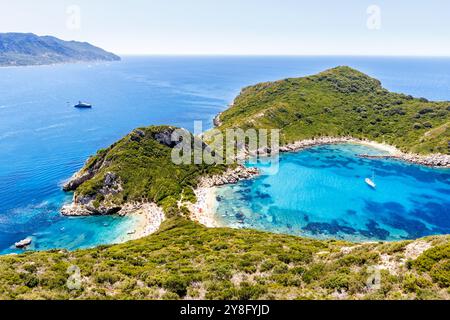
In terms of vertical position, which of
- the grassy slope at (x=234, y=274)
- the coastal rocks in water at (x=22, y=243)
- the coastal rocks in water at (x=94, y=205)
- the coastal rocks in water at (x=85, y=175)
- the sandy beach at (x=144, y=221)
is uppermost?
the grassy slope at (x=234, y=274)

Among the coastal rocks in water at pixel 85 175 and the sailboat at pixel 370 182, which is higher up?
the coastal rocks in water at pixel 85 175

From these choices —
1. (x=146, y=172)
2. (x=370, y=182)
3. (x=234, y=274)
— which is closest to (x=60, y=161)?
(x=146, y=172)

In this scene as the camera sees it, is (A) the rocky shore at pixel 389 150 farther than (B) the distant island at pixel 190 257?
Yes

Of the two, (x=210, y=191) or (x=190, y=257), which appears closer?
(x=190, y=257)

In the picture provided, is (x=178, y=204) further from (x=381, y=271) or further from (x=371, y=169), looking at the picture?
(x=371, y=169)

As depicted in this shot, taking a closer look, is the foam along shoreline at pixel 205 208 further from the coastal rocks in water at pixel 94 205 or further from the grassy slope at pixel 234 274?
the grassy slope at pixel 234 274

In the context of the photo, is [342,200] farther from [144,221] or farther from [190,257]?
[190,257]

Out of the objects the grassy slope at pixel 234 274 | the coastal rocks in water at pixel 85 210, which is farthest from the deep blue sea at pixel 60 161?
the grassy slope at pixel 234 274
